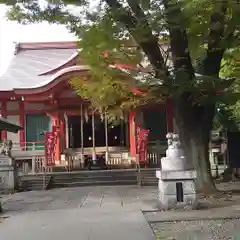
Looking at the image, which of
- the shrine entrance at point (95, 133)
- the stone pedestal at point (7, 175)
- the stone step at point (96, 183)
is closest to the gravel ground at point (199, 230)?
the stone pedestal at point (7, 175)

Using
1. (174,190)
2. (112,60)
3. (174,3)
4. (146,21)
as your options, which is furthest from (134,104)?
(174,3)

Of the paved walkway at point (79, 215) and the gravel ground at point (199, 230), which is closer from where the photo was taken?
the gravel ground at point (199, 230)

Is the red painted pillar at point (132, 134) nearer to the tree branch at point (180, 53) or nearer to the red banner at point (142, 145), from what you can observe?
the red banner at point (142, 145)

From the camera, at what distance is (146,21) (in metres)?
9.95

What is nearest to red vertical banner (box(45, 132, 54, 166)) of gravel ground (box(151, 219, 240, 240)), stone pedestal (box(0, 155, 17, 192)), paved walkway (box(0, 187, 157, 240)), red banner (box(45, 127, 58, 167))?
red banner (box(45, 127, 58, 167))

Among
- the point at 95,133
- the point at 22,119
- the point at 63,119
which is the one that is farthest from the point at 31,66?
the point at 95,133

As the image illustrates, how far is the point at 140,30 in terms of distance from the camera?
33.7 feet

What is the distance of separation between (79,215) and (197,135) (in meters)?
5.22

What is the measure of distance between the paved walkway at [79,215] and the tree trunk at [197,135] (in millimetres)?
1795

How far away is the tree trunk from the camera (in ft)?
46.2

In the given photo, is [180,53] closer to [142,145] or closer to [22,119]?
[142,145]

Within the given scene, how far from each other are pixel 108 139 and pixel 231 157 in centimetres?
788

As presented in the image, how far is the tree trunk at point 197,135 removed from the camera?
14086 millimetres

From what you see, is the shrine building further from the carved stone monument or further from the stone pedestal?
the carved stone monument
